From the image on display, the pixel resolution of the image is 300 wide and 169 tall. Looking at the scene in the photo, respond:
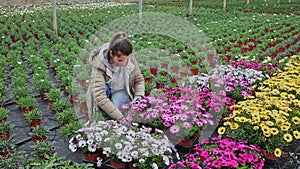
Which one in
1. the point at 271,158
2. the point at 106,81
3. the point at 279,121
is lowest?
the point at 271,158

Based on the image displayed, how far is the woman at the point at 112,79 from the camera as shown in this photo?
3.16m

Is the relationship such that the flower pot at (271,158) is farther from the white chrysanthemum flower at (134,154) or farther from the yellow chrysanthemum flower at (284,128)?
the white chrysanthemum flower at (134,154)

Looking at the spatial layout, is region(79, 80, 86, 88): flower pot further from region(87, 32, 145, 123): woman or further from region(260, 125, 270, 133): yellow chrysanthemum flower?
region(260, 125, 270, 133): yellow chrysanthemum flower

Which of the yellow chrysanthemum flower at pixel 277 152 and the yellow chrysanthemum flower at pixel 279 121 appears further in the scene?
the yellow chrysanthemum flower at pixel 279 121

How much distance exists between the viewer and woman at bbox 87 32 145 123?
316 centimetres

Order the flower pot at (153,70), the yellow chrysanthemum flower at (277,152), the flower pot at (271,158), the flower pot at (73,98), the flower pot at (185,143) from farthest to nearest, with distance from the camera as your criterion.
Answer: the flower pot at (153,70) → the flower pot at (73,98) → the flower pot at (185,143) → the flower pot at (271,158) → the yellow chrysanthemum flower at (277,152)

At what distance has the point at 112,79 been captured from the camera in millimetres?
3527

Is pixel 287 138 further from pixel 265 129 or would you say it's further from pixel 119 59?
pixel 119 59

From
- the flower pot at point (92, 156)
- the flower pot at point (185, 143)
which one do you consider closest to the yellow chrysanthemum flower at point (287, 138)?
the flower pot at point (185, 143)

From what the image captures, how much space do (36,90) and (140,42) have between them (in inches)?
135

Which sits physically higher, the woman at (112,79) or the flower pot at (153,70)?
the woman at (112,79)

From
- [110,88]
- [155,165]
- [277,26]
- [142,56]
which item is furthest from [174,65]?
[277,26]

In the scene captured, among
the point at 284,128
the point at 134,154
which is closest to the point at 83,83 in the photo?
the point at 134,154

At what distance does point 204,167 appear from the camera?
272 cm
